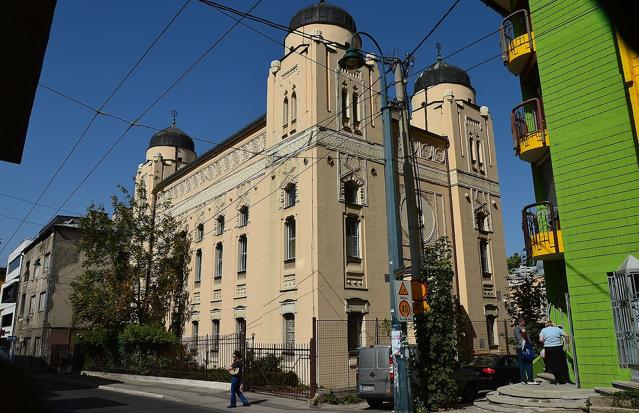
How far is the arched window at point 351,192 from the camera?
22562 millimetres

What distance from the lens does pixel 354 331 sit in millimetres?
20906

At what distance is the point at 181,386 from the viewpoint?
21.5 meters

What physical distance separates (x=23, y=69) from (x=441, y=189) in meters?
24.5

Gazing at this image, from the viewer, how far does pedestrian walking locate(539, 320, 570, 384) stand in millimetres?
13133

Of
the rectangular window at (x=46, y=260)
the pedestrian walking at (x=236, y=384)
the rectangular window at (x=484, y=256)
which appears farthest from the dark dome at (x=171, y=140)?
the pedestrian walking at (x=236, y=384)

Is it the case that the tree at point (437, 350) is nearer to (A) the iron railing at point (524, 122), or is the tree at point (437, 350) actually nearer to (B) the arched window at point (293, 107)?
(A) the iron railing at point (524, 122)

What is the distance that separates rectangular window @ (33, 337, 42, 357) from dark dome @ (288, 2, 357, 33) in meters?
31.3

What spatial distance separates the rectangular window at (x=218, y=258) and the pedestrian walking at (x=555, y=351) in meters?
18.0

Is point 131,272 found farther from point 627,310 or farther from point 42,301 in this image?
point 627,310

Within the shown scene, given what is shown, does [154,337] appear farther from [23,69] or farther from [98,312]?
[23,69]

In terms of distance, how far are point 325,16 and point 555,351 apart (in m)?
17.9

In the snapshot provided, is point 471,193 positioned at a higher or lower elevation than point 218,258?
higher

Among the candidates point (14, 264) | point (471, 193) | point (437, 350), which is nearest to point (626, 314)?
point (437, 350)

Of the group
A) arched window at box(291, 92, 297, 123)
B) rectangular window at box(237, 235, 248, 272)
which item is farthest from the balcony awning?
rectangular window at box(237, 235, 248, 272)
